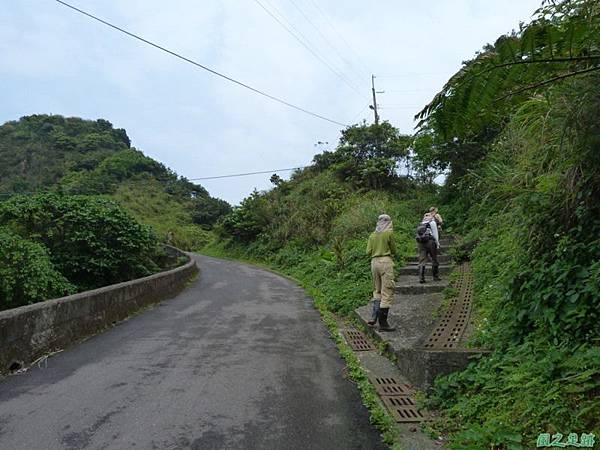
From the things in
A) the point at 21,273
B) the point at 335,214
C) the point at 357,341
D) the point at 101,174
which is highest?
the point at 101,174

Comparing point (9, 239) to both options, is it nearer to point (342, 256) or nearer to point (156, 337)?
point (156, 337)

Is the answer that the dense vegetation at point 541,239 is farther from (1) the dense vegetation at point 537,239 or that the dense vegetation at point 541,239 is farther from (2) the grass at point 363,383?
(2) the grass at point 363,383

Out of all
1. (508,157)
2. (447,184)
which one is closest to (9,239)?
(508,157)

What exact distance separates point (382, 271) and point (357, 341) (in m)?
1.15

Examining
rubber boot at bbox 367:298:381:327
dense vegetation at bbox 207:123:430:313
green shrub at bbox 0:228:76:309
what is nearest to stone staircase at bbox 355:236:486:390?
rubber boot at bbox 367:298:381:327

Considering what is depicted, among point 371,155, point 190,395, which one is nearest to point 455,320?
point 190,395

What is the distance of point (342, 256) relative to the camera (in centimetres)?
1398

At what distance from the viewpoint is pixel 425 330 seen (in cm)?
586

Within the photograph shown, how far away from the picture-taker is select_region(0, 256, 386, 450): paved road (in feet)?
10.6

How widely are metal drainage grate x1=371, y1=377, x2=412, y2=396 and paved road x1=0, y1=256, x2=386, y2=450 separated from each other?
289 mm

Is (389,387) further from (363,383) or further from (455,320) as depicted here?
(455,320)

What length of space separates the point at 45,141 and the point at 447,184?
5643cm

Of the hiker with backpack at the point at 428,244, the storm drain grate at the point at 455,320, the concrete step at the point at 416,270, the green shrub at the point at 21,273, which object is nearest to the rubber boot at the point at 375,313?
the storm drain grate at the point at 455,320

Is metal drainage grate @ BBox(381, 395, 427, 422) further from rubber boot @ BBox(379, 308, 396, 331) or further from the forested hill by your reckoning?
the forested hill
